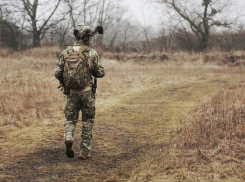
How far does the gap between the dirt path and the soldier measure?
35 cm

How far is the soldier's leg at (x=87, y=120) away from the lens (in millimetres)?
4250

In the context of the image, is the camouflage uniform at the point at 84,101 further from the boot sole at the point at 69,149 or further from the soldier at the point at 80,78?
the boot sole at the point at 69,149

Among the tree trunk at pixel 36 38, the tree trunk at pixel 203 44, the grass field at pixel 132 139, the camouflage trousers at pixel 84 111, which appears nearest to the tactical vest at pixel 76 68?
the camouflage trousers at pixel 84 111

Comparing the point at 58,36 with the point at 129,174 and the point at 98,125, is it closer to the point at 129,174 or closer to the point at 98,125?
the point at 98,125

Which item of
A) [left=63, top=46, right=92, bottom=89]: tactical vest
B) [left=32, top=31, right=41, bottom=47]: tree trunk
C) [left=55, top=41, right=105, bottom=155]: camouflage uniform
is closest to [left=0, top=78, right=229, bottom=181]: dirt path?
[left=55, top=41, right=105, bottom=155]: camouflage uniform

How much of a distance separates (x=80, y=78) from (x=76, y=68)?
0.49 feet

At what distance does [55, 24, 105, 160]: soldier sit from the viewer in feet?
13.4

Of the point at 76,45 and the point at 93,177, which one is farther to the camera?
the point at 76,45

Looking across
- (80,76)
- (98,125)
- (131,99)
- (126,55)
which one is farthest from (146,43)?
(80,76)

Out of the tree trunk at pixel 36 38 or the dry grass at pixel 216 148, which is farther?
the tree trunk at pixel 36 38

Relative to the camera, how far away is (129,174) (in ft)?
12.3

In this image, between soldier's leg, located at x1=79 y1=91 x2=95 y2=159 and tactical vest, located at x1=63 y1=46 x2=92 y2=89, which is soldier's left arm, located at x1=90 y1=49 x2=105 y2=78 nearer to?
tactical vest, located at x1=63 y1=46 x2=92 y2=89

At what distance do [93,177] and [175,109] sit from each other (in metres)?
4.95

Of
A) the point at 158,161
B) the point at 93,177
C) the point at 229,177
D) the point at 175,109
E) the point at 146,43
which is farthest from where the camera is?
the point at 146,43
